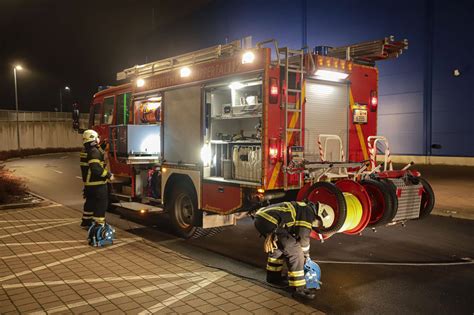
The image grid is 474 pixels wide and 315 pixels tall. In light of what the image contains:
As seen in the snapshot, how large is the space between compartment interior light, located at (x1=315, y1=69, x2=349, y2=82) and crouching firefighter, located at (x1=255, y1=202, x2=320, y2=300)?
2.58 meters

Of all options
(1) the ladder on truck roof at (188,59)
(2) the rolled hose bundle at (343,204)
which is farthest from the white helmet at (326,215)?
(1) the ladder on truck roof at (188,59)

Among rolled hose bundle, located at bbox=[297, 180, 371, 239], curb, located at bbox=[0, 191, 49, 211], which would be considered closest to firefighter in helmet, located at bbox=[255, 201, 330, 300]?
rolled hose bundle, located at bbox=[297, 180, 371, 239]

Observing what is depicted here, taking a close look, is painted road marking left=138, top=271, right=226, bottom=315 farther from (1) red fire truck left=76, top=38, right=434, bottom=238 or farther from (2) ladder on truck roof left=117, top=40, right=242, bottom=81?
(2) ladder on truck roof left=117, top=40, right=242, bottom=81

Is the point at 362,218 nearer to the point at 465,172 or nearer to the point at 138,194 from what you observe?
the point at 138,194

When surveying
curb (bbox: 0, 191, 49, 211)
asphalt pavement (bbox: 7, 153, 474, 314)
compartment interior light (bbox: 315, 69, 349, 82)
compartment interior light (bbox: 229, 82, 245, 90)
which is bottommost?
asphalt pavement (bbox: 7, 153, 474, 314)

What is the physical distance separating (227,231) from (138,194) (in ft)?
6.78

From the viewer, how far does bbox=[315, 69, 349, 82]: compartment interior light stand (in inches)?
265

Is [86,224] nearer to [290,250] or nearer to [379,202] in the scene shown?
[290,250]

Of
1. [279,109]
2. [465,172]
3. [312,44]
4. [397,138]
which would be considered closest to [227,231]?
[279,109]

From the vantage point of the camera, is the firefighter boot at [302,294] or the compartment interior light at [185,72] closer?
the firefighter boot at [302,294]

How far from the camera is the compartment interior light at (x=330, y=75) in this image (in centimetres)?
672

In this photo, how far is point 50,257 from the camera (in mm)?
6117

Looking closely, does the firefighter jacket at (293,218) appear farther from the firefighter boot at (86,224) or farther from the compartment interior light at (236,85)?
the firefighter boot at (86,224)

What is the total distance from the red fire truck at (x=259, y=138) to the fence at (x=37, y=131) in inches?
1481
